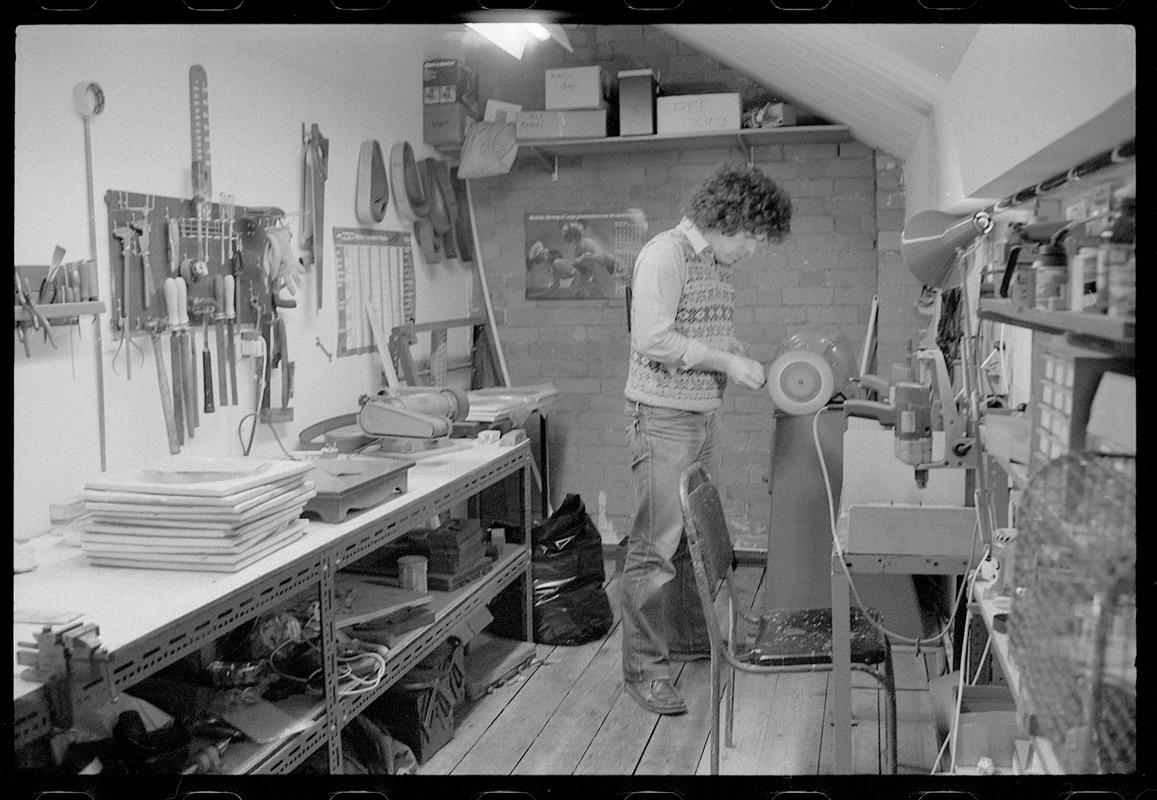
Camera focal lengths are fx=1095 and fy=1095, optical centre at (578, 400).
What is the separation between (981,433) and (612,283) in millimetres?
3180

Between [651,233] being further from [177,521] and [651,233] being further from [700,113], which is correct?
[177,521]

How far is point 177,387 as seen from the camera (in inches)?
115

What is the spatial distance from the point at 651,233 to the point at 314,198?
185 centimetres

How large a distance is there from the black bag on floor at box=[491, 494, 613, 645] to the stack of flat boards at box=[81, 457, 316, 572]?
1677 millimetres

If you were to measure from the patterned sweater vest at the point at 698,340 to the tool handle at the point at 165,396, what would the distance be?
1.25 meters

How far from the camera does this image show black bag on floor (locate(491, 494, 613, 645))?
3760 mm

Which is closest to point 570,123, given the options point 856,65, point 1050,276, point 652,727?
point 856,65

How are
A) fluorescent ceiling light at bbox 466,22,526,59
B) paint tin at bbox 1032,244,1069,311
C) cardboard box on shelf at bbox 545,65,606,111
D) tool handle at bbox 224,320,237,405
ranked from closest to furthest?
1. paint tin at bbox 1032,244,1069,311
2. tool handle at bbox 224,320,237,405
3. fluorescent ceiling light at bbox 466,22,526,59
4. cardboard box on shelf at bbox 545,65,606,111

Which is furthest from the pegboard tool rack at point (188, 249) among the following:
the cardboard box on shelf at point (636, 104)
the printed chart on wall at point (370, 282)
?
the cardboard box on shelf at point (636, 104)

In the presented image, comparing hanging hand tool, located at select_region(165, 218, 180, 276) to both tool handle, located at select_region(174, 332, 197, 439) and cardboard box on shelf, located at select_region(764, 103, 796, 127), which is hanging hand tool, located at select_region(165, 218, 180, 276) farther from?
cardboard box on shelf, located at select_region(764, 103, 796, 127)

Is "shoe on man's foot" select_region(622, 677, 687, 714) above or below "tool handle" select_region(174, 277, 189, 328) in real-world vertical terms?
below

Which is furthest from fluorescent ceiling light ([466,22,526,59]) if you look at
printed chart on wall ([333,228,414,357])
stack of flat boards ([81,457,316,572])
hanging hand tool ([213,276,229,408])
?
stack of flat boards ([81,457,316,572])

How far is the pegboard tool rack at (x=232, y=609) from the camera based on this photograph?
175cm

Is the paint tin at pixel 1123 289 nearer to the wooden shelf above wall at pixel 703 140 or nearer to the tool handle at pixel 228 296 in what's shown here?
the tool handle at pixel 228 296
